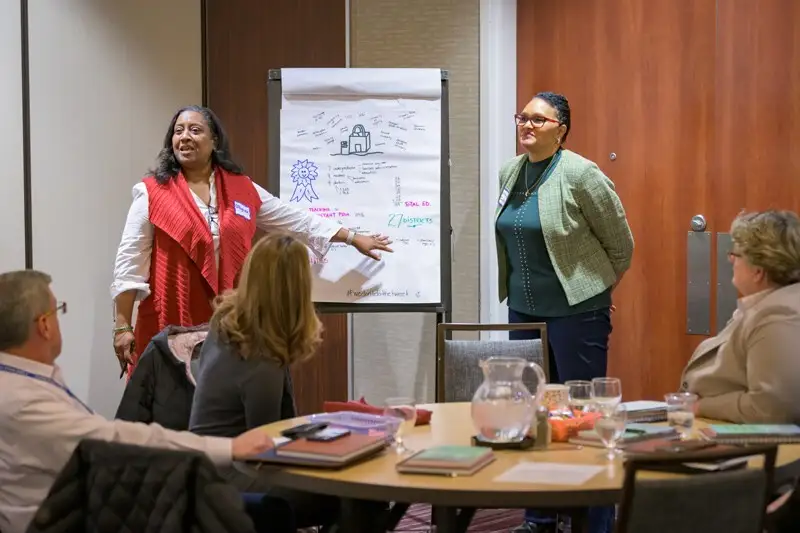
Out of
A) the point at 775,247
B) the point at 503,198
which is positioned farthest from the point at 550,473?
the point at 503,198

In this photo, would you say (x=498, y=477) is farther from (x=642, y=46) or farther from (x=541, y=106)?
(x=642, y=46)

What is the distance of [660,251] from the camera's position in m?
4.25

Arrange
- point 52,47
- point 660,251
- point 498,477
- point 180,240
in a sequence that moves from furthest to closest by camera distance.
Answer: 1. point 660,251
2. point 52,47
3. point 180,240
4. point 498,477

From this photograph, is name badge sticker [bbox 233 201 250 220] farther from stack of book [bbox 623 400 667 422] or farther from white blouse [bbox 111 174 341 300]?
stack of book [bbox 623 400 667 422]

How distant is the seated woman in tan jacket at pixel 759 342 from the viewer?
230 centimetres

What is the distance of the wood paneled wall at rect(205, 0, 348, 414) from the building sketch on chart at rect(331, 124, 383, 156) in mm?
684

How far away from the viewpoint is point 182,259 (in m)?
3.61

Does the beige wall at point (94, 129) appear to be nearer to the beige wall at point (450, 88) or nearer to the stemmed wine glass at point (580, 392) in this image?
the beige wall at point (450, 88)

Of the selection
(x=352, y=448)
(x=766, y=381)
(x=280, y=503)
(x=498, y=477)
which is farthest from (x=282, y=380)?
(x=766, y=381)

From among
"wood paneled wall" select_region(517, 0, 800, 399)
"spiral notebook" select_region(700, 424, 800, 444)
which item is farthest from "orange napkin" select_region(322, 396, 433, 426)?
"wood paneled wall" select_region(517, 0, 800, 399)

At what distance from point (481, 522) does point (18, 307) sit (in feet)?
7.38

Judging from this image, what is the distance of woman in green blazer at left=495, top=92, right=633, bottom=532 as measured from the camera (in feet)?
11.9

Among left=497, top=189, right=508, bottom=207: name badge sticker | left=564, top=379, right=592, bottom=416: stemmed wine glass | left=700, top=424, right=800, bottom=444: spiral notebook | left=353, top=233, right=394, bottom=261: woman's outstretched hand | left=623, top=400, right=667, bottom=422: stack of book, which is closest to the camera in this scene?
left=700, top=424, right=800, bottom=444: spiral notebook

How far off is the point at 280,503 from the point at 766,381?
1.21m
